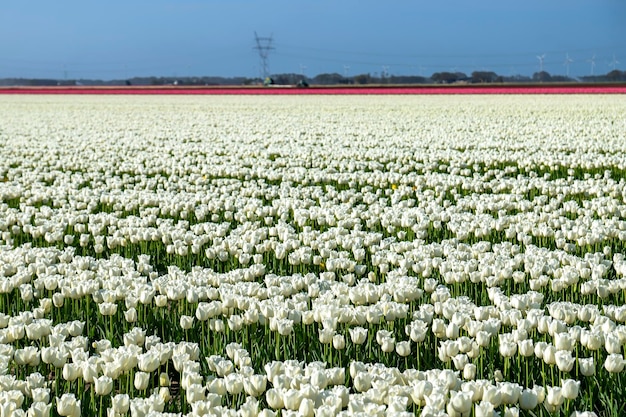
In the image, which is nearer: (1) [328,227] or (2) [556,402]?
(2) [556,402]

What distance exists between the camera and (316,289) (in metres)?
4.98

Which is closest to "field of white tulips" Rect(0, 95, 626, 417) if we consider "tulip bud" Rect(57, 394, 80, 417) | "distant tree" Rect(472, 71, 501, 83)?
"tulip bud" Rect(57, 394, 80, 417)

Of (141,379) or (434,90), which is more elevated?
(141,379)

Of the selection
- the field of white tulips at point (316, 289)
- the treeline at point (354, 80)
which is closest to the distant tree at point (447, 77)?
the treeline at point (354, 80)

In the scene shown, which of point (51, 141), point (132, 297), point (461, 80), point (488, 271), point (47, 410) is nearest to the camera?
point (47, 410)

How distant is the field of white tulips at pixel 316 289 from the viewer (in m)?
3.36

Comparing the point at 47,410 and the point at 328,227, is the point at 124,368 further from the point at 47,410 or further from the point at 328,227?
the point at 328,227

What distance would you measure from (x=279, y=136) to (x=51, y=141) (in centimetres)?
568

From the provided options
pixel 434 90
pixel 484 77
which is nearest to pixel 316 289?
pixel 434 90

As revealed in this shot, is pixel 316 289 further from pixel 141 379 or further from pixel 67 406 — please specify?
pixel 67 406

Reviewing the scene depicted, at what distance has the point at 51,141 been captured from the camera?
18.5m

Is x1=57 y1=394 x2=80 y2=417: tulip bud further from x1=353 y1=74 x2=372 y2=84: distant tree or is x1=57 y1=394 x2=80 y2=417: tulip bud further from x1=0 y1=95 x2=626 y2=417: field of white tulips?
x1=353 y1=74 x2=372 y2=84: distant tree

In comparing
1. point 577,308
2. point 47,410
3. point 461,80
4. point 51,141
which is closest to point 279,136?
point 51,141

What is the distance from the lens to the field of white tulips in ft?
11.0
